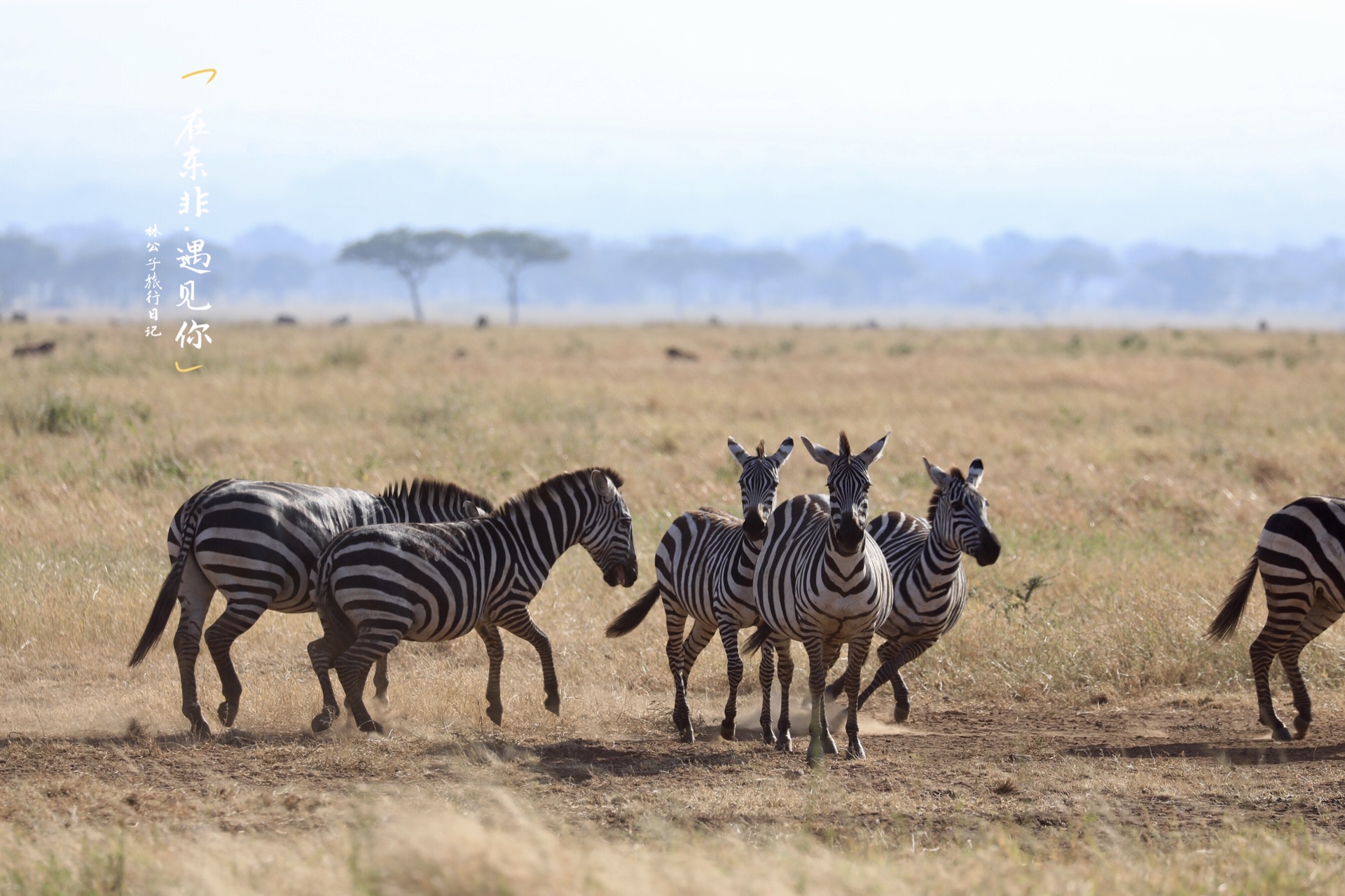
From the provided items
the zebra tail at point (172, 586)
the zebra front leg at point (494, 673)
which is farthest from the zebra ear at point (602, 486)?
the zebra tail at point (172, 586)

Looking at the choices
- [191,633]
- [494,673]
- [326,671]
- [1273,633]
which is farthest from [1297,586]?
[191,633]

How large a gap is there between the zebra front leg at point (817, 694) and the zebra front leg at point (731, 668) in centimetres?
64

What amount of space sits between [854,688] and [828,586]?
2.46 ft

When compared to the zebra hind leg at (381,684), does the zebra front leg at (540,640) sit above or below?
above

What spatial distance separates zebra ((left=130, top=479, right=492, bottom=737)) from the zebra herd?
12mm

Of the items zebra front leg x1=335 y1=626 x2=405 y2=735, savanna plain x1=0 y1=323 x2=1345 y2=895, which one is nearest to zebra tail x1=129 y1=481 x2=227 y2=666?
savanna plain x1=0 y1=323 x2=1345 y2=895

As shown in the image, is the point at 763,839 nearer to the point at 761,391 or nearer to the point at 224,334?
the point at 761,391

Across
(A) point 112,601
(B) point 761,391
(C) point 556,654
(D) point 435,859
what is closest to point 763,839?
(D) point 435,859

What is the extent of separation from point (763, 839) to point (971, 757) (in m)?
2.28

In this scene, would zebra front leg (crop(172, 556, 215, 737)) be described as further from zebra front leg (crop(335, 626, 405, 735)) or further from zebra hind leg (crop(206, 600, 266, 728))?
zebra front leg (crop(335, 626, 405, 735))

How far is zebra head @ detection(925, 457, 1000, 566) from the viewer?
7492 mm

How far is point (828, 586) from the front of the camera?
723 centimetres

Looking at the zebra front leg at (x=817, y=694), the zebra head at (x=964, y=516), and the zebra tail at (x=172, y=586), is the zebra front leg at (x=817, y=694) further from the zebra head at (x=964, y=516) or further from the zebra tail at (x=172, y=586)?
the zebra tail at (x=172, y=586)

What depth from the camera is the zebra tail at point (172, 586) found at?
7.95m
